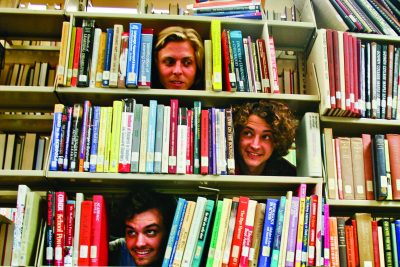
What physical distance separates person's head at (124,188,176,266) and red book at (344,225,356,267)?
2.33 ft

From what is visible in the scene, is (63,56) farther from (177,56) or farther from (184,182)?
(184,182)

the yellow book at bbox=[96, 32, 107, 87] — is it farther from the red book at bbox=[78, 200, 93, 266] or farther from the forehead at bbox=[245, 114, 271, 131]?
the forehead at bbox=[245, 114, 271, 131]

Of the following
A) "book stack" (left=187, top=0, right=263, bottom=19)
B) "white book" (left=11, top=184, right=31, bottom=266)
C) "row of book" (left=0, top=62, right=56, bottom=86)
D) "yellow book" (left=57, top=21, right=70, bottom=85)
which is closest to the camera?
"white book" (left=11, top=184, right=31, bottom=266)

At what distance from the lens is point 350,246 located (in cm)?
193

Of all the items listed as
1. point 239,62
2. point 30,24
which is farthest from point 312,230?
point 30,24

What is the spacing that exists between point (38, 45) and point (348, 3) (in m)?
1.57

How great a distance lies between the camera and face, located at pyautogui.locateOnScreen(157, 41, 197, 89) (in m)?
2.14

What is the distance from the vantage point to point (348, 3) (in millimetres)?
2324

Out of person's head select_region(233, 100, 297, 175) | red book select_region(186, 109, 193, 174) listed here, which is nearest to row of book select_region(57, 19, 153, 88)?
red book select_region(186, 109, 193, 174)

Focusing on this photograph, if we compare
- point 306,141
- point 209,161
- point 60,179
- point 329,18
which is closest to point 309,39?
point 329,18

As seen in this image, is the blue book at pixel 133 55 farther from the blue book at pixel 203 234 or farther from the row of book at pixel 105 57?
the blue book at pixel 203 234

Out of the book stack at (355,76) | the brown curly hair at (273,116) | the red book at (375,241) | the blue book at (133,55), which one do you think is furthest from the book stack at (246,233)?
the blue book at (133,55)

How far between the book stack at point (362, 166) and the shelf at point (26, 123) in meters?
1.26

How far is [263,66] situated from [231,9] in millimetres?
328
